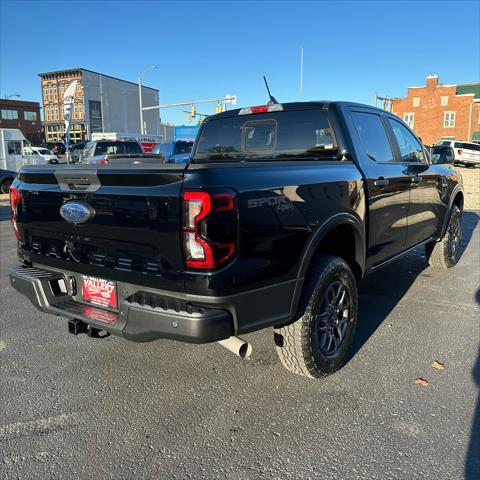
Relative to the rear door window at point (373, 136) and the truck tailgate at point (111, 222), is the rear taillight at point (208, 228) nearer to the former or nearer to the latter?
the truck tailgate at point (111, 222)

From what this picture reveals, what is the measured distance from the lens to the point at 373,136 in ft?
13.2

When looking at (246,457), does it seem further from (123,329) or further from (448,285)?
(448,285)

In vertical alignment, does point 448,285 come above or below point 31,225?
below

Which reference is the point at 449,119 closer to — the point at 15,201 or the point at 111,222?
the point at 15,201

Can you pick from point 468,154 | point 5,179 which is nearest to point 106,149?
point 5,179

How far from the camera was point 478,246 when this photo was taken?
25.3 feet

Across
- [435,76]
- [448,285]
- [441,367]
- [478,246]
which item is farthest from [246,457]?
[435,76]

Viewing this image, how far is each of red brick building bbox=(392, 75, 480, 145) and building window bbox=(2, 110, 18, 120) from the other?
54.3 m

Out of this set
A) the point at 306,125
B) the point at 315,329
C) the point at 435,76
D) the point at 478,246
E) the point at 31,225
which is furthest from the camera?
the point at 435,76

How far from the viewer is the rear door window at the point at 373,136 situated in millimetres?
3828

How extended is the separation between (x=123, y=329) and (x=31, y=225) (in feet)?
3.92

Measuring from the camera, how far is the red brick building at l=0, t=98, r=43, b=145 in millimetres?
65106

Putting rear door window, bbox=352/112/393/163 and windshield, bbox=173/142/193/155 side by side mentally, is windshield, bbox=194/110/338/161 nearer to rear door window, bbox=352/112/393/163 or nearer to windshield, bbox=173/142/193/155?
rear door window, bbox=352/112/393/163

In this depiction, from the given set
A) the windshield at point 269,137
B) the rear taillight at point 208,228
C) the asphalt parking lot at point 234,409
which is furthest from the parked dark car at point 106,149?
the rear taillight at point 208,228
